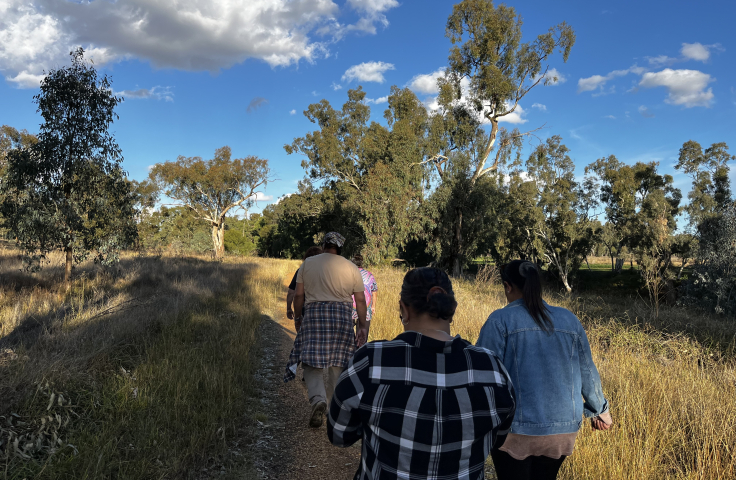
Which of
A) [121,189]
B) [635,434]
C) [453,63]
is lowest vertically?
[635,434]

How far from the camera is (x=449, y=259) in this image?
97.8 feet

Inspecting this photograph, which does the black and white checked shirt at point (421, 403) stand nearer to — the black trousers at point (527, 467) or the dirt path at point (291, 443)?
the black trousers at point (527, 467)

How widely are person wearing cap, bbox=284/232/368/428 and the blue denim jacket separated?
92.0 inches

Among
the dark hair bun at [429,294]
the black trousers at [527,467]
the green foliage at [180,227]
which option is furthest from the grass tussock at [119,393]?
the green foliage at [180,227]

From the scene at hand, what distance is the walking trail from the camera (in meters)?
3.48

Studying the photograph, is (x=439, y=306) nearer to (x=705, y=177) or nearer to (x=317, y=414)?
(x=317, y=414)

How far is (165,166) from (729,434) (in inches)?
1653

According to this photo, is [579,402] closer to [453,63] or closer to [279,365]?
[279,365]

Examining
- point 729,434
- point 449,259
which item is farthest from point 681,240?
point 729,434

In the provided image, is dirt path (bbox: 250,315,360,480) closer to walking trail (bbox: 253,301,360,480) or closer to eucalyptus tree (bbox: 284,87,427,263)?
walking trail (bbox: 253,301,360,480)

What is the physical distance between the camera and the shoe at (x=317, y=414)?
4.17 metres

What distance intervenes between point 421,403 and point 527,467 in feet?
3.92

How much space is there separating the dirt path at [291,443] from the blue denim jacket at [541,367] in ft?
6.94

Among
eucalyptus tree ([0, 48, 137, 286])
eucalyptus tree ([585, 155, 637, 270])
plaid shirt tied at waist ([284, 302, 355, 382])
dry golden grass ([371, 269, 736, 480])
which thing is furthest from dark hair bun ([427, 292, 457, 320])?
eucalyptus tree ([585, 155, 637, 270])
